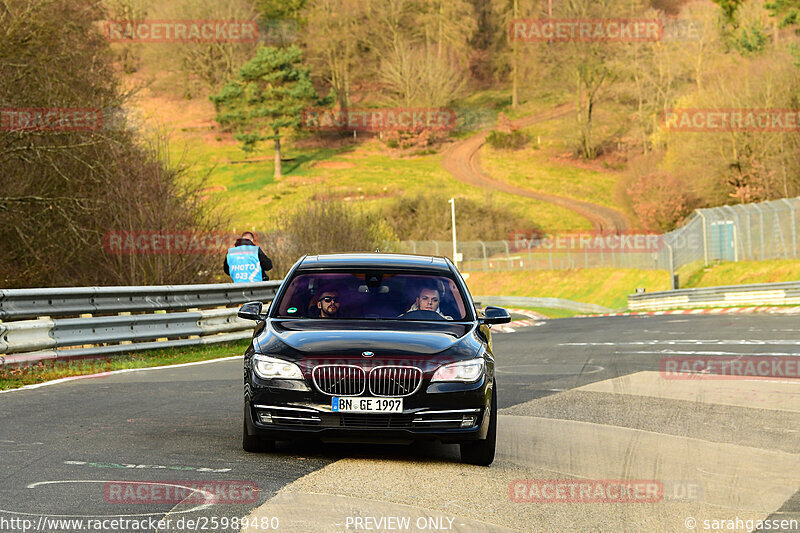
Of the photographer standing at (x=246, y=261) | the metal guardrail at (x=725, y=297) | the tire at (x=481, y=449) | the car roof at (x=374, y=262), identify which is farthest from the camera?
the metal guardrail at (x=725, y=297)

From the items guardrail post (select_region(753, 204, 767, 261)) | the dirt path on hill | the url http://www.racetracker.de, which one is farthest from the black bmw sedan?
the dirt path on hill

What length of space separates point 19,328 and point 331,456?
290 inches

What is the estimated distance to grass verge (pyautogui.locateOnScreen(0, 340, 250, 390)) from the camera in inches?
520

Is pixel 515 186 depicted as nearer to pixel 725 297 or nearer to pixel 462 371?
pixel 725 297

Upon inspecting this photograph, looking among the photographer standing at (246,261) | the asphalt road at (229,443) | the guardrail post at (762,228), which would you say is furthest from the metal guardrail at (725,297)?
the photographer standing at (246,261)

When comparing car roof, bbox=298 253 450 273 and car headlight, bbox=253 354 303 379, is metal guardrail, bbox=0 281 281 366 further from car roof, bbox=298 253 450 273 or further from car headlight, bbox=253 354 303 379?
car headlight, bbox=253 354 303 379

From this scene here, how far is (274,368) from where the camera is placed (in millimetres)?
7684

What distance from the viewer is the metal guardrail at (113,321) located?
1404 centimetres

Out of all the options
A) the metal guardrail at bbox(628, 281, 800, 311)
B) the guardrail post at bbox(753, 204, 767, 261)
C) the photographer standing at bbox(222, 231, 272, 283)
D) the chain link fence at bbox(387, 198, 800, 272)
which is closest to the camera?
the photographer standing at bbox(222, 231, 272, 283)

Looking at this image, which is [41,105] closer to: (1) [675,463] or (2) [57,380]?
(2) [57,380]

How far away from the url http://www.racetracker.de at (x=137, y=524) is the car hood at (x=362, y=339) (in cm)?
201

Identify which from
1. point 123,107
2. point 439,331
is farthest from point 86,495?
point 123,107

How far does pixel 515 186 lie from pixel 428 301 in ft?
319

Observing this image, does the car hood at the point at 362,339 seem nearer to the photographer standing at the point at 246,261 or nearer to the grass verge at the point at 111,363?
the grass verge at the point at 111,363
